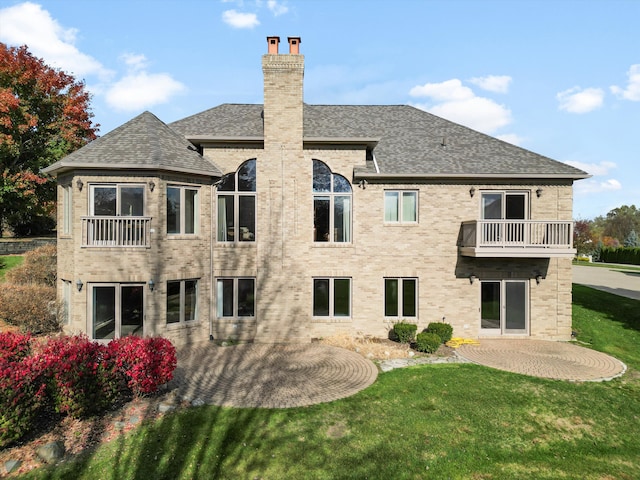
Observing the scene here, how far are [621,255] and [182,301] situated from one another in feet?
216

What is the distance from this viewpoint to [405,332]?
43.8ft

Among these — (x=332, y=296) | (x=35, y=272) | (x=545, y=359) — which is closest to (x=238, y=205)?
(x=332, y=296)

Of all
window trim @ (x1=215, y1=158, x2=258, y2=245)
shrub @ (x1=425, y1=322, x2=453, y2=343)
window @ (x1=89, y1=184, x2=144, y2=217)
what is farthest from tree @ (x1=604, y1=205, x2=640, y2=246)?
window @ (x1=89, y1=184, x2=144, y2=217)

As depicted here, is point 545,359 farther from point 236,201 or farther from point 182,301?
point 182,301

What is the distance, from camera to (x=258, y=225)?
46.3ft

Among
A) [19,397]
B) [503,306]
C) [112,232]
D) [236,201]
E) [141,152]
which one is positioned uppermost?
[141,152]

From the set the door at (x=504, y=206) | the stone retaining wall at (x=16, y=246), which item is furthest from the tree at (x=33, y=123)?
the door at (x=504, y=206)

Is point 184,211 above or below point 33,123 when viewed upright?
below

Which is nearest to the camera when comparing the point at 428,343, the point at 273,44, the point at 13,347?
the point at 13,347

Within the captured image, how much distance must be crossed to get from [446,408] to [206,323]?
32.1ft

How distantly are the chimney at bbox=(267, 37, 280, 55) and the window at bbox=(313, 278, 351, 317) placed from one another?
10.3 m

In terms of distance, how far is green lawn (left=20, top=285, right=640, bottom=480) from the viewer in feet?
20.3

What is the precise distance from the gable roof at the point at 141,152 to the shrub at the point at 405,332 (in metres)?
9.98

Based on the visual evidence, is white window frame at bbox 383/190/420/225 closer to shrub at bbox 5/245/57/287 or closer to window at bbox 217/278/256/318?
window at bbox 217/278/256/318
